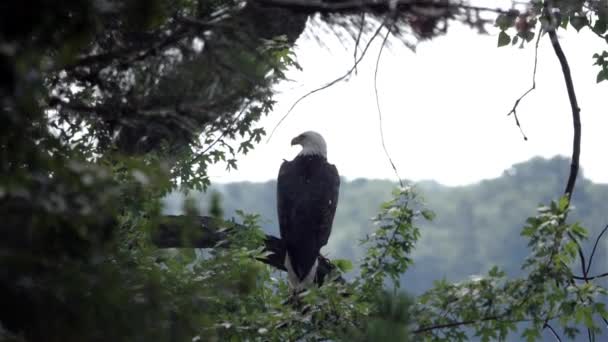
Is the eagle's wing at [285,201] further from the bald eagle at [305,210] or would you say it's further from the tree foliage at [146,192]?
the tree foliage at [146,192]

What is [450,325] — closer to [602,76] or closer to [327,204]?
[602,76]

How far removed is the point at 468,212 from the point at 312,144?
176 feet

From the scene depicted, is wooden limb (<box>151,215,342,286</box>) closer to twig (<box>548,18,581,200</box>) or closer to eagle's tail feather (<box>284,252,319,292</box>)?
eagle's tail feather (<box>284,252,319,292</box>)

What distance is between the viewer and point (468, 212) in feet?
196

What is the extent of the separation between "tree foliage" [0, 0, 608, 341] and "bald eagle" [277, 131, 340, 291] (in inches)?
92.8

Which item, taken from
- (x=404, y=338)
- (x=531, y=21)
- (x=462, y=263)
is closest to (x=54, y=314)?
(x=404, y=338)

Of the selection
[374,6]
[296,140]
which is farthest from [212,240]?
[296,140]

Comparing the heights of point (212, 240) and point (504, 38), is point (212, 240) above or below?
below

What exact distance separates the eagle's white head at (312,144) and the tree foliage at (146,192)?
11.2 ft

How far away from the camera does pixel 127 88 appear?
2230 mm

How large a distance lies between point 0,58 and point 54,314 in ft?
2.40

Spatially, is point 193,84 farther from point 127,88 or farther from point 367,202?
point 367,202

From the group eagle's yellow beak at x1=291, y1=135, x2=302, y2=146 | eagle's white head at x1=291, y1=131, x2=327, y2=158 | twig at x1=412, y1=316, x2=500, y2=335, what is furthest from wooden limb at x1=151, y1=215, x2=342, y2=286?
eagle's yellow beak at x1=291, y1=135, x2=302, y2=146

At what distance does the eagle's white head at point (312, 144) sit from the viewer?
7215 mm
